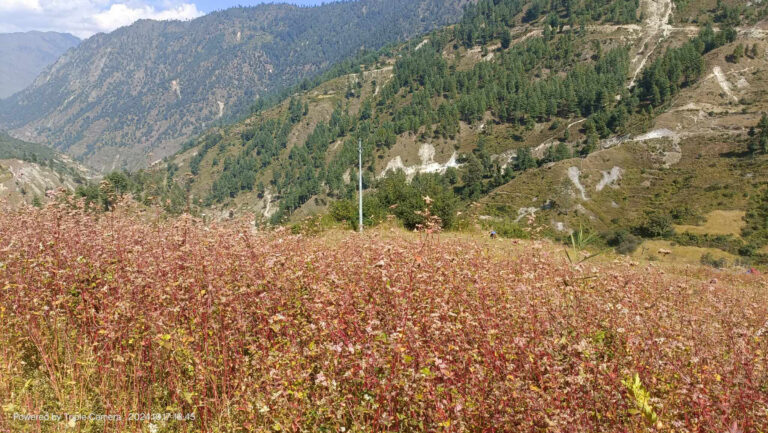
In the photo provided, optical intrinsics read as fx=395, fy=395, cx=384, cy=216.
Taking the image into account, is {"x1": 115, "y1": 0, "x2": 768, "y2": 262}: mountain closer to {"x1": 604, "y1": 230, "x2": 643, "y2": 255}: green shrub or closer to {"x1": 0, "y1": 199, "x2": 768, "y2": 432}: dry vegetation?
{"x1": 604, "y1": 230, "x2": 643, "y2": 255}: green shrub

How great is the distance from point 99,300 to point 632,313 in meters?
5.79

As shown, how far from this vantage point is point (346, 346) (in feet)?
9.93

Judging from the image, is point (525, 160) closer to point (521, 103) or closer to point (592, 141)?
point (592, 141)

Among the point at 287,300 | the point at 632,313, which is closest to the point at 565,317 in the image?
the point at 632,313

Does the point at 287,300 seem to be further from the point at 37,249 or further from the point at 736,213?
the point at 736,213

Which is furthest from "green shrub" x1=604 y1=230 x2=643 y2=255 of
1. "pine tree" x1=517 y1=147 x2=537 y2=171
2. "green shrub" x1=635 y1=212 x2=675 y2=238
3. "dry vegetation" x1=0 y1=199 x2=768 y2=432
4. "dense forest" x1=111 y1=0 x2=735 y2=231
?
"dry vegetation" x1=0 y1=199 x2=768 y2=432

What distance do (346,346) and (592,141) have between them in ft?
434

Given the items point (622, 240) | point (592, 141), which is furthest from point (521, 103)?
point (622, 240)

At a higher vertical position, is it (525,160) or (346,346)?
(346,346)

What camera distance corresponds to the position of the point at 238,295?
3.87 m

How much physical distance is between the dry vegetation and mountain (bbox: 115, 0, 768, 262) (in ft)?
57.9

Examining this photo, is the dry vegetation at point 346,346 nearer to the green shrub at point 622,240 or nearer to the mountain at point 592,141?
the mountain at point 592,141

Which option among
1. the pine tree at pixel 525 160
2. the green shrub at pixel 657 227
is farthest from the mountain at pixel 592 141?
the pine tree at pixel 525 160

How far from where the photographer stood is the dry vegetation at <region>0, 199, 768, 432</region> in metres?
2.76
